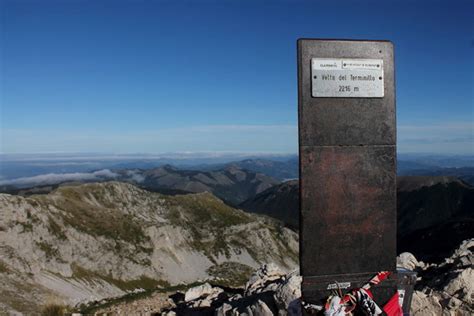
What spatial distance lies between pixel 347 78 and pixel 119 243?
8630 cm

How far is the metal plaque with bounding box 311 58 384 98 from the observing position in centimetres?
643

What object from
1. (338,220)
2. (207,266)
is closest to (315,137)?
(338,220)

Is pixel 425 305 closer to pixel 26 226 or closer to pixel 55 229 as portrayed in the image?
pixel 26 226

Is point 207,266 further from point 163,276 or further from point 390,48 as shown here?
point 390,48

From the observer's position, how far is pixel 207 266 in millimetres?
98125

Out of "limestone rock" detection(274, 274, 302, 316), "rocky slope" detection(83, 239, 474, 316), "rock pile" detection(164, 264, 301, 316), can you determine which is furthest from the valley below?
"limestone rock" detection(274, 274, 302, 316)

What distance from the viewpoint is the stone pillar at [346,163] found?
6.43 metres

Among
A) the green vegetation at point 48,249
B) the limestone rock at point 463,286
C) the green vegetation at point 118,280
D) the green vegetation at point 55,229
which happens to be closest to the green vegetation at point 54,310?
the limestone rock at point 463,286

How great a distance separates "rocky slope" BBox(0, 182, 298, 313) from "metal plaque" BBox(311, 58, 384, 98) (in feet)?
113

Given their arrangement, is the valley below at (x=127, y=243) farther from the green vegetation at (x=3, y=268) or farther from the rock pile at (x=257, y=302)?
the rock pile at (x=257, y=302)

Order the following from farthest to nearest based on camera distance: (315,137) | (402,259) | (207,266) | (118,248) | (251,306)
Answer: (207,266) → (118,248) → (402,259) → (251,306) → (315,137)

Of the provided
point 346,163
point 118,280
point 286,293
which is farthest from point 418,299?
point 118,280

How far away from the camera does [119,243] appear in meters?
86.8

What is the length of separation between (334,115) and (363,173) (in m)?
1.00
